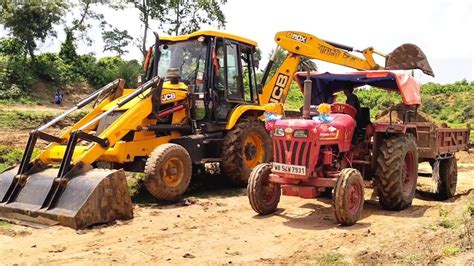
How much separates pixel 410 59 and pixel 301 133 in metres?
4.43

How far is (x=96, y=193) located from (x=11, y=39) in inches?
1084

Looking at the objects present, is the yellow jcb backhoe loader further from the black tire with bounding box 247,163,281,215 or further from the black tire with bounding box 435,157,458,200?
the black tire with bounding box 435,157,458,200

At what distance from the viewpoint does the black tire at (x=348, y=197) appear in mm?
7352

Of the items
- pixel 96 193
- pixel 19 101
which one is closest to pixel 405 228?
pixel 96 193

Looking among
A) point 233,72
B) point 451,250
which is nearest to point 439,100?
point 233,72

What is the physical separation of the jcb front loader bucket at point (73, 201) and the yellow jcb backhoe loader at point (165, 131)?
14 millimetres

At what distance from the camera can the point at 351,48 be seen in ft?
39.2

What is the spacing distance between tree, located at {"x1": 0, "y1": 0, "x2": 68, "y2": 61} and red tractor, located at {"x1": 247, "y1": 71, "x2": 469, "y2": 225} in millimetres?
24697

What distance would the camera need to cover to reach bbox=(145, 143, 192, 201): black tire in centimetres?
877

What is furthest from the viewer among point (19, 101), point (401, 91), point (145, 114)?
point (19, 101)

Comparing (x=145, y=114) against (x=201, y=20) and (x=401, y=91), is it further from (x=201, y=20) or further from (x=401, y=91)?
(x=201, y=20)

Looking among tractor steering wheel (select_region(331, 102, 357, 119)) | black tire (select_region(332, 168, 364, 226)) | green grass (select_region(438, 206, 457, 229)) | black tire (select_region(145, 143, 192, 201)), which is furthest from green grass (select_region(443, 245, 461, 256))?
black tire (select_region(145, 143, 192, 201))

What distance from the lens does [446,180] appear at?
10.7m

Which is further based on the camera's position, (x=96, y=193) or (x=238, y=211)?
(x=238, y=211)
